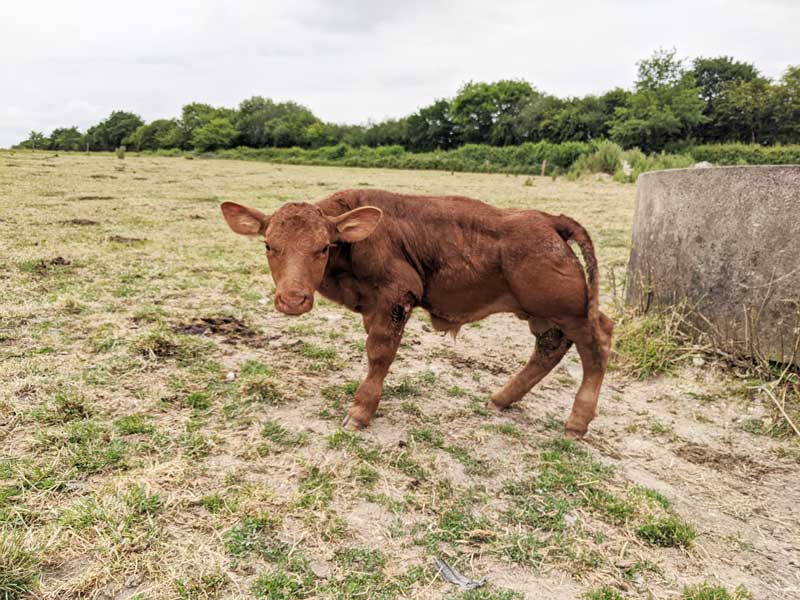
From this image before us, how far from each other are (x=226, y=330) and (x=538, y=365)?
3.14 m

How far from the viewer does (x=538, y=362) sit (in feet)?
13.6

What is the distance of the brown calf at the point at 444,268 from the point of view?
3.57 meters

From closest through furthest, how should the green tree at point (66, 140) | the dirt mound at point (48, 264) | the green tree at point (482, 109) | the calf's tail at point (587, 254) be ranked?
the calf's tail at point (587, 254), the dirt mound at point (48, 264), the green tree at point (66, 140), the green tree at point (482, 109)

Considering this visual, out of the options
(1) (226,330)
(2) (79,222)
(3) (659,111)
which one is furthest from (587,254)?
(3) (659,111)

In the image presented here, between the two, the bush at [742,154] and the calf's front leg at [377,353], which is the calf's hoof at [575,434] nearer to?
the calf's front leg at [377,353]

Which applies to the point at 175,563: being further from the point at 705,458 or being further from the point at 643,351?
the point at 643,351

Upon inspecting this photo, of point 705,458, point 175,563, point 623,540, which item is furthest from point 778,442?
point 175,563

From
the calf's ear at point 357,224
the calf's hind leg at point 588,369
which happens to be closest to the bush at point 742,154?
the calf's hind leg at point 588,369

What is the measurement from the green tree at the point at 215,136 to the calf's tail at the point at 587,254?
80623 mm

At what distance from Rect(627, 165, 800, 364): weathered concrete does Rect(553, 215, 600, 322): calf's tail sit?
77.4 inches

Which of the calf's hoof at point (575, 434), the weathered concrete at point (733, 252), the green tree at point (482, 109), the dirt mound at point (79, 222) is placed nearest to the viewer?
the calf's hoof at point (575, 434)

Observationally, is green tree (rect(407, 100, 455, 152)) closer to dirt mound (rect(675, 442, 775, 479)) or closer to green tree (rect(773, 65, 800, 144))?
green tree (rect(773, 65, 800, 144))

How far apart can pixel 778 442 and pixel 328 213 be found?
3875 millimetres

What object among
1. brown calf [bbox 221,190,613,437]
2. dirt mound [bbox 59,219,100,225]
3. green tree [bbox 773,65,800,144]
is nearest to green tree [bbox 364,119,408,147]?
green tree [bbox 773,65,800,144]
